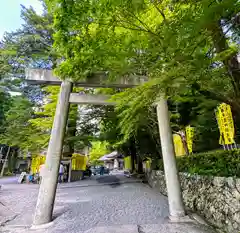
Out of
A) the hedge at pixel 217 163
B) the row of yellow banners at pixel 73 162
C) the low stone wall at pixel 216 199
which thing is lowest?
the low stone wall at pixel 216 199

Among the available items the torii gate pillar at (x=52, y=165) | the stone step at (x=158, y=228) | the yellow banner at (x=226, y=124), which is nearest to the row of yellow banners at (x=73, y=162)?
the torii gate pillar at (x=52, y=165)

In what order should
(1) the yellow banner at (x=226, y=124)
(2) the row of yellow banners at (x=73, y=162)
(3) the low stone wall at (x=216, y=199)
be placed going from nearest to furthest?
(3) the low stone wall at (x=216, y=199) → (1) the yellow banner at (x=226, y=124) → (2) the row of yellow banners at (x=73, y=162)

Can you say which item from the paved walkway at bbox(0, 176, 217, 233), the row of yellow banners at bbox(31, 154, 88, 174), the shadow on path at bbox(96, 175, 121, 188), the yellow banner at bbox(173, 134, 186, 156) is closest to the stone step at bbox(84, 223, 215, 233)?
the paved walkway at bbox(0, 176, 217, 233)

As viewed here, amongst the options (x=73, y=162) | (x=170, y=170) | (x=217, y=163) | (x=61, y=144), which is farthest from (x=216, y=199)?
(x=73, y=162)

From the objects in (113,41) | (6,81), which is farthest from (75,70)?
(6,81)

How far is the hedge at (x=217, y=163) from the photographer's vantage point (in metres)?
3.24

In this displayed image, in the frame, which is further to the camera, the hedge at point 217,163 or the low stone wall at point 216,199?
the hedge at point 217,163

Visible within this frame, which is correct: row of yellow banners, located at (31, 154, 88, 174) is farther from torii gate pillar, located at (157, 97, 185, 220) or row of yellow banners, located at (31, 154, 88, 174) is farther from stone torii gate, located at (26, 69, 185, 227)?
torii gate pillar, located at (157, 97, 185, 220)

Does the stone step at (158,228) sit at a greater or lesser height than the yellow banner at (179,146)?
lesser

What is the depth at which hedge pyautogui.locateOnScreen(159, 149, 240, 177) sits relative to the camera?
10.6 feet

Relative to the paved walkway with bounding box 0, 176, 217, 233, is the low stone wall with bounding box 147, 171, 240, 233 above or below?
above

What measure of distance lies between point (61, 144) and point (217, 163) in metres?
3.57

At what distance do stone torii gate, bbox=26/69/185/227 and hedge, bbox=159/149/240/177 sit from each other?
0.83 m

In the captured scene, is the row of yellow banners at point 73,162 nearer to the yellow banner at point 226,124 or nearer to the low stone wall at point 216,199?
the low stone wall at point 216,199
